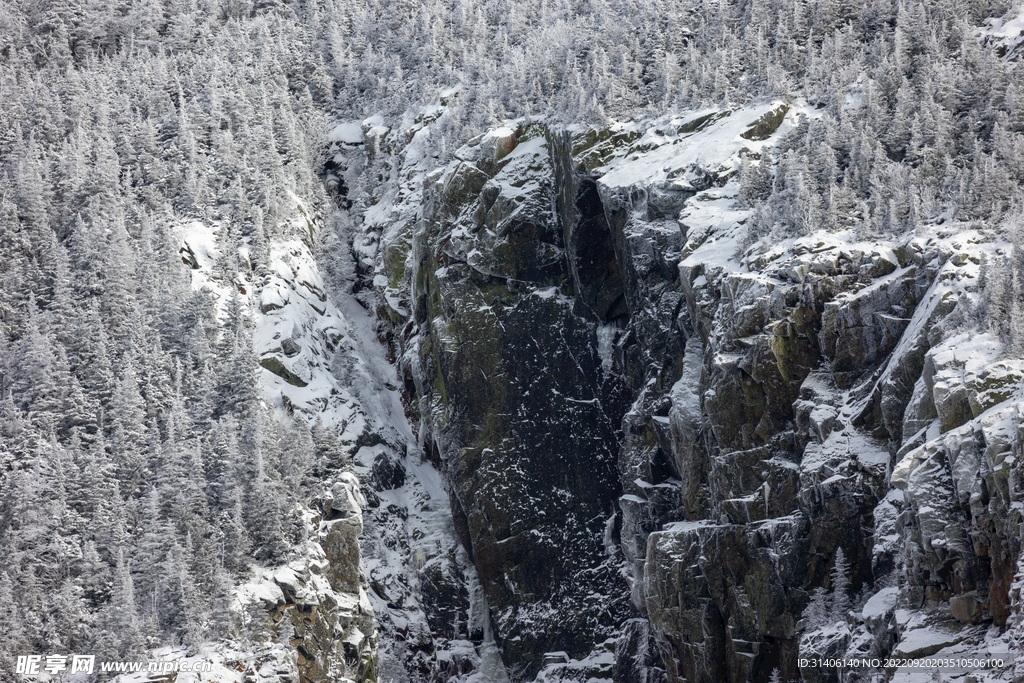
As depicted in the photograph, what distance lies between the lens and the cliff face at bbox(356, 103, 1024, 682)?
3209cm

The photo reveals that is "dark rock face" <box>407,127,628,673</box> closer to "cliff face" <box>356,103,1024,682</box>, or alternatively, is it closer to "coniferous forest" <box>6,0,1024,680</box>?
"cliff face" <box>356,103,1024,682</box>

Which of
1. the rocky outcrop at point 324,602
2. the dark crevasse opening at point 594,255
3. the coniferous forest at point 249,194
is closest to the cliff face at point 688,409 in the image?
the dark crevasse opening at point 594,255

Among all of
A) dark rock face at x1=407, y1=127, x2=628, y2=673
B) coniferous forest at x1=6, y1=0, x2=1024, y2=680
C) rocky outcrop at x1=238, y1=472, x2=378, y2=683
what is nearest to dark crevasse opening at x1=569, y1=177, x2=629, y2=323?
dark rock face at x1=407, y1=127, x2=628, y2=673

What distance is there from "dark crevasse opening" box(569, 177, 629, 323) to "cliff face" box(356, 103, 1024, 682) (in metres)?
0.13

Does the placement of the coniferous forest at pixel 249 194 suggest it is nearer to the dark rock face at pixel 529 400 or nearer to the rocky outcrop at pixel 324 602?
the rocky outcrop at pixel 324 602

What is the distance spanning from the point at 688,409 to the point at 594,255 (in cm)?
1598

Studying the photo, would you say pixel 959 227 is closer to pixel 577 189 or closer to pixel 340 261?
pixel 577 189

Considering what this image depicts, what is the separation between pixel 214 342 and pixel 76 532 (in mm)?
14715

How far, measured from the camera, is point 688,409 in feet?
147

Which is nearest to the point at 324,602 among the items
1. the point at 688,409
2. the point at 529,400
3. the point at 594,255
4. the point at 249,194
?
the point at 529,400

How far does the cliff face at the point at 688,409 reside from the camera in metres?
32.1

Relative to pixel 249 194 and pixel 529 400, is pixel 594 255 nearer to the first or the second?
pixel 529 400

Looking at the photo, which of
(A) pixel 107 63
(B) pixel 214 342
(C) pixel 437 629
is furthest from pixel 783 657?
(A) pixel 107 63

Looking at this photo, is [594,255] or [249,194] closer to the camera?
[594,255]
